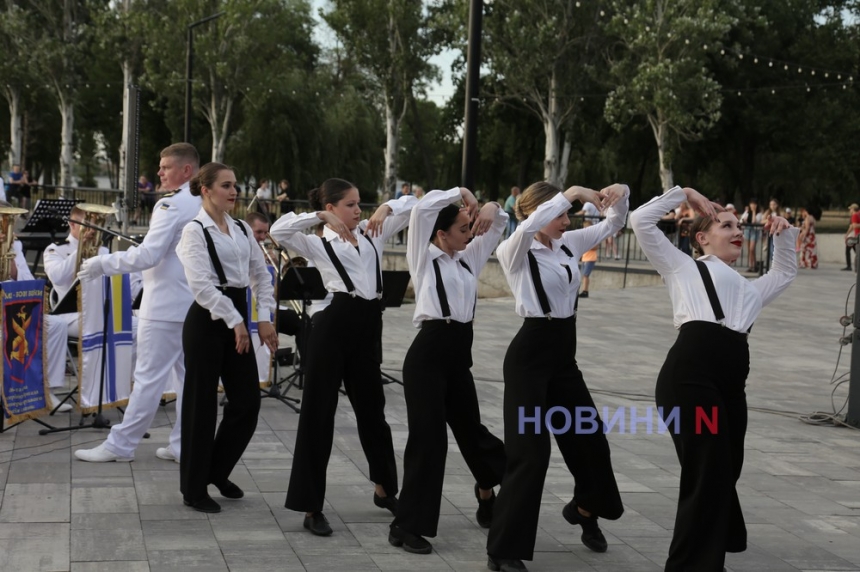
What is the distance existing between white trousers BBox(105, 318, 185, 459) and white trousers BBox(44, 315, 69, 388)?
6.54 feet

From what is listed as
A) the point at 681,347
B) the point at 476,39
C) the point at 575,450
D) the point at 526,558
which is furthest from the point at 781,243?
the point at 476,39

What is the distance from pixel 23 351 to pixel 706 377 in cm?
516

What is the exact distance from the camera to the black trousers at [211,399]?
6406 mm

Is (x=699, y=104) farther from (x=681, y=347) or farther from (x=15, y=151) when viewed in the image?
(x=681, y=347)

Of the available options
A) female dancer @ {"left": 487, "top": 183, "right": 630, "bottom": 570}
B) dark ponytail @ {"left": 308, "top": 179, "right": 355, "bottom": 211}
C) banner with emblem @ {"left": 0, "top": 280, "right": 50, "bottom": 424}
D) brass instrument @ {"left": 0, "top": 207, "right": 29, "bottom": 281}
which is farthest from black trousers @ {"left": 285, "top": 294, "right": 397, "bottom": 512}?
brass instrument @ {"left": 0, "top": 207, "right": 29, "bottom": 281}

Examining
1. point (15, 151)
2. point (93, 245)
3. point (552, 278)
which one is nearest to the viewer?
point (552, 278)

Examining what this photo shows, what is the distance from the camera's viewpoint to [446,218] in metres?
5.93

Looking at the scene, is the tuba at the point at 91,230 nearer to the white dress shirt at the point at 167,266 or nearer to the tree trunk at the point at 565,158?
the white dress shirt at the point at 167,266

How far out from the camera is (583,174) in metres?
51.1

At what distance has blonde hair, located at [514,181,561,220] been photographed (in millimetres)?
5883

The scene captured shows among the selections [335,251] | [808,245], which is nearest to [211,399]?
[335,251]

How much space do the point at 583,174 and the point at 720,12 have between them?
12987mm

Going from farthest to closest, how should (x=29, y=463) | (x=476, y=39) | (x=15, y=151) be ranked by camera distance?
(x=15, y=151)
(x=476, y=39)
(x=29, y=463)

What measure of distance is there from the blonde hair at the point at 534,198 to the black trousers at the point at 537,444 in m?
0.61
